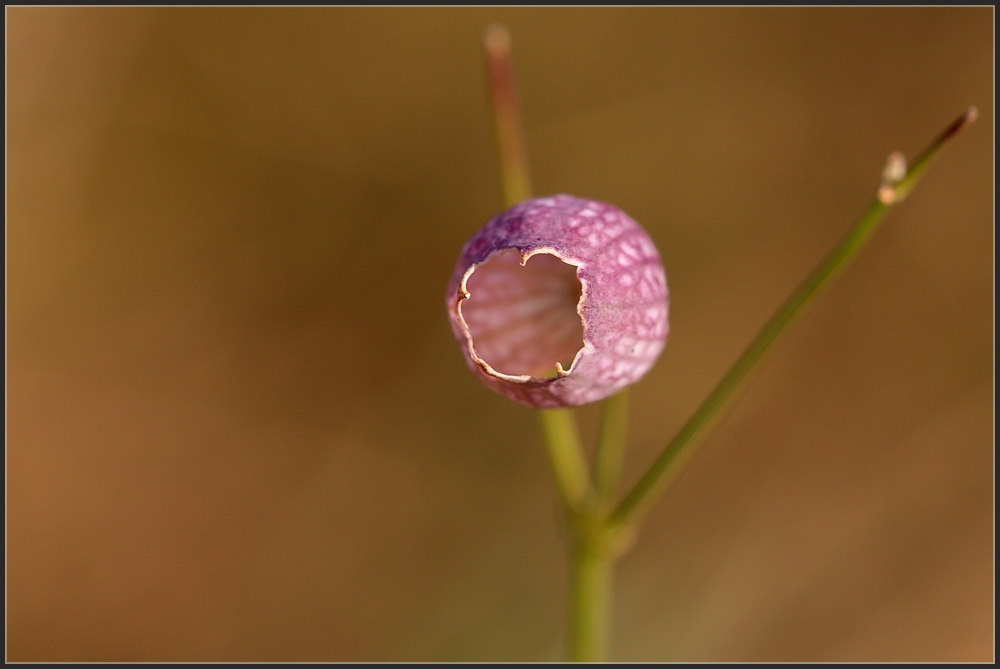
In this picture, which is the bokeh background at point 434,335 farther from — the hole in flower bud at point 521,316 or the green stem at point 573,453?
the hole in flower bud at point 521,316

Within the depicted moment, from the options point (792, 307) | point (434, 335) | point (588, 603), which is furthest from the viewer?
point (434, 335)

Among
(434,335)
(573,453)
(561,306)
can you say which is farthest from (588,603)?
(434,335)

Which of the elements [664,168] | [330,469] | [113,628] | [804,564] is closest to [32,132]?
[330,469]

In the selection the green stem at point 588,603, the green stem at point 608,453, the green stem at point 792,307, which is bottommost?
the green stem at point 588,603

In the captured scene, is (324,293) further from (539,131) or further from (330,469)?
(539,131)

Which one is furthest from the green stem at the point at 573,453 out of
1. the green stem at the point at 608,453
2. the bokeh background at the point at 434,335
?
the bokeh background at the point at 434,335

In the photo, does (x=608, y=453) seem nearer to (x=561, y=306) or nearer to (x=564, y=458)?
(x=564, y=458)
